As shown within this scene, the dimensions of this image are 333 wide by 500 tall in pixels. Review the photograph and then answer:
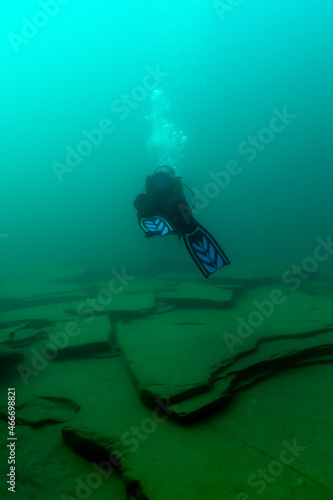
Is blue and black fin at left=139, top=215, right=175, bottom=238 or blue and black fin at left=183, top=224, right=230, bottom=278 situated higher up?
blue and black fin at left=139, top=215, right=175, bottom=238

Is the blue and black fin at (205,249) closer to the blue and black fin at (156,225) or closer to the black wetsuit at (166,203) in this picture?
the black wetsuit at (166,203)

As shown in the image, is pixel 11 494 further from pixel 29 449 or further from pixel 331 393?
pixel 331 393

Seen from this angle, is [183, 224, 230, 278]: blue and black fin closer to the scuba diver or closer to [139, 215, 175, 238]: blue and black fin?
the scuba diver

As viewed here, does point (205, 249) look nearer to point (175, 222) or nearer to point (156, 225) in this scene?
point (175, 222)

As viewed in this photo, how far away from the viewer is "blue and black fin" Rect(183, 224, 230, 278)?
440 cm

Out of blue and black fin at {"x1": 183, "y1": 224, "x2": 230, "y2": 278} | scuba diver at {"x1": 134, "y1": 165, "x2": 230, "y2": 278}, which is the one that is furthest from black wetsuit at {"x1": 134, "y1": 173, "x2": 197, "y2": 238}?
blue and black fin at {"x1": 183, "y1": 224, "x2": 230, "y2": 278}

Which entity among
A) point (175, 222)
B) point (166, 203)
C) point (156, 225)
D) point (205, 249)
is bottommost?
point (205, 249)

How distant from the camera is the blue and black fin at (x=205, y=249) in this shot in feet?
14.4

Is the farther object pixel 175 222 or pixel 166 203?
pixel 166 203

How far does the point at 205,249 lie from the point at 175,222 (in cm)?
59

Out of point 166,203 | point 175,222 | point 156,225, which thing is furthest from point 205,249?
point 166,203

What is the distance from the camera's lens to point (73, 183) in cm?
10719

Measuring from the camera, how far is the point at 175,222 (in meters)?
4.37

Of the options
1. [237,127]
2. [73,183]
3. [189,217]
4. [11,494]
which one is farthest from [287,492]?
[73,183]
